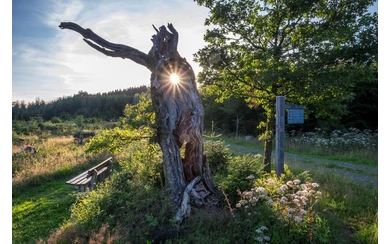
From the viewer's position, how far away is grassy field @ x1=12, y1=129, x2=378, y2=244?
3.48m

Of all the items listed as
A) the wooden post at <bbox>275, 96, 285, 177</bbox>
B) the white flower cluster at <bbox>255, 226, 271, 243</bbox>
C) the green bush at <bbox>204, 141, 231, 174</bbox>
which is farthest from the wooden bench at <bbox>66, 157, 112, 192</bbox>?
the wooden post at <bbox>275, 96, 285, 177</bbox>

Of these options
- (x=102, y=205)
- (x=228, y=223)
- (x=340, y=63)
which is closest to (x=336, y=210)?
(x=228, y=223)

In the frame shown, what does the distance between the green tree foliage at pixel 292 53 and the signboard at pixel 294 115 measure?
0.52 metres

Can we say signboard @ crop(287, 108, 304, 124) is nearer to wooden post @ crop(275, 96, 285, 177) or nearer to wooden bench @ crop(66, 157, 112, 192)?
wooden post @ crop(275, 96, 285, 177)

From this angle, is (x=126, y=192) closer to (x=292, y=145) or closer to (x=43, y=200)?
(x=43, y=200)

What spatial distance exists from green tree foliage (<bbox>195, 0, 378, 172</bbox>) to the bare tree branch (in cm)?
223

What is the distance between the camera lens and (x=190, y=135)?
4.79 meters

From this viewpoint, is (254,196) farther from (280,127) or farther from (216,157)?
(216,157)

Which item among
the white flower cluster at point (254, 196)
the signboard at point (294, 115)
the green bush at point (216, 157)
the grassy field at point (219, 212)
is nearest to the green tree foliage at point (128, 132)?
Result: the grassy field at point (219, 212)

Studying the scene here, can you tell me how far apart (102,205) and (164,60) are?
319 cm

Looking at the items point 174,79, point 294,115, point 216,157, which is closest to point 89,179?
point 216,157

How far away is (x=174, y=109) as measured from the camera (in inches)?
187

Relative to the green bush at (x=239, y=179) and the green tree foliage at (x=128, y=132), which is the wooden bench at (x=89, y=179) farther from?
the green bush at (x=239, y=179)
